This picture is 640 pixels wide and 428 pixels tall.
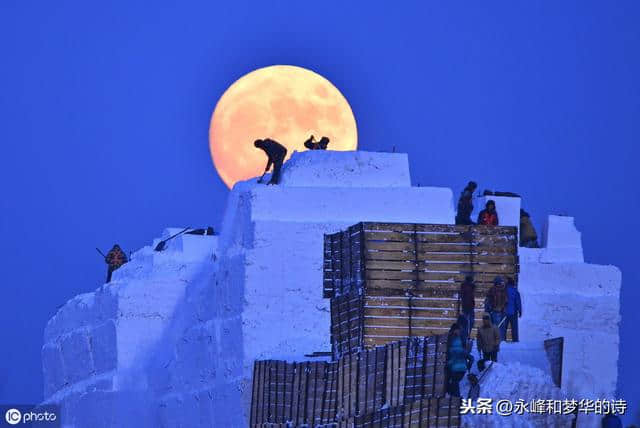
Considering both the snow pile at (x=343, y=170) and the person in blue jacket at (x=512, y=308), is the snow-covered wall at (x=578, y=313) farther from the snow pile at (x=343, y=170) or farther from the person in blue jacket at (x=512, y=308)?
the person in blue jacket at (x=512, y=308)

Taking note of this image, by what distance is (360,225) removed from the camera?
134 feet

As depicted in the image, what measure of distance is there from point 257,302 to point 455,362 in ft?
35.5

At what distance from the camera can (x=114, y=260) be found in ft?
187

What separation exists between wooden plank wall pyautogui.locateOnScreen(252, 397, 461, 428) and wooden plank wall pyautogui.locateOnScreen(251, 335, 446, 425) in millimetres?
150

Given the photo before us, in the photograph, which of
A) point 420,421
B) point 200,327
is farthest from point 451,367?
point 200,327

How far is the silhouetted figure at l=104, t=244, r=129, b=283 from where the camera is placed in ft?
186

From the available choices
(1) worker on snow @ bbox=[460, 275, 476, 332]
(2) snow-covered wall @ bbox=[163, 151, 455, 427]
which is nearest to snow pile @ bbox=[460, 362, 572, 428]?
(1) worker on snow @ bbox=[460, 275, 476, 332]

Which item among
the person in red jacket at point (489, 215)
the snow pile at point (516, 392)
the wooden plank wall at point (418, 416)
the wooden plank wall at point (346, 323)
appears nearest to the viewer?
the snow pile at point (516, 392)

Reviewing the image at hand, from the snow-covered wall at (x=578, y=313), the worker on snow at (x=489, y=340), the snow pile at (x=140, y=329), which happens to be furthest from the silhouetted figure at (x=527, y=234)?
the worker on snow at (x=489, y=340)

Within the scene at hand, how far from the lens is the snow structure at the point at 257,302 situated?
4478 centimetres

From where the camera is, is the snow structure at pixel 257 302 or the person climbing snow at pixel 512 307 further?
the snow structure at pixel 257 302

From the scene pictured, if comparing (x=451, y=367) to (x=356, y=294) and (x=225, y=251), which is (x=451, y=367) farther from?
(x=225, y=251)

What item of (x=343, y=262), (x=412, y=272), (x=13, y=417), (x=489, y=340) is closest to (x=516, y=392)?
(x=489, y=340)

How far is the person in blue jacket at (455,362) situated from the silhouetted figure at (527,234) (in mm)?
14150
